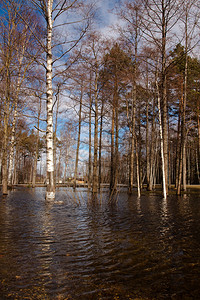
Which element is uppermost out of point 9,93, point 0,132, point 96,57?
point 96,57

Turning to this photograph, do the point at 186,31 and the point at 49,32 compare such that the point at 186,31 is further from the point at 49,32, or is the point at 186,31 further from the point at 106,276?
the point at 106,276

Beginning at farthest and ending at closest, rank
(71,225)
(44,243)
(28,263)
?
(71,225) < (44,243) < (28,263)

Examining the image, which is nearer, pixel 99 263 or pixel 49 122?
pixel 99 263

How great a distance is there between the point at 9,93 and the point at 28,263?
1213 cm

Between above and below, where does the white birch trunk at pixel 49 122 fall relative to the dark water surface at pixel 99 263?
above

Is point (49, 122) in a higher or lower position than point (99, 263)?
higher

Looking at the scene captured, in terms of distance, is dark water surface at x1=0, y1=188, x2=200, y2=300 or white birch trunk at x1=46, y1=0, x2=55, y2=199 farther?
white birch trunk at x1=46, y1=0, x2=55, y2=199

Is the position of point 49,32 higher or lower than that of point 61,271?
higher

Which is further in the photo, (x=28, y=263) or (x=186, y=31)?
(x=186, y=31)

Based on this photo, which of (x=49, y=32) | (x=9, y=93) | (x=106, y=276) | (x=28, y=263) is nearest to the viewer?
(x=106, y=276)

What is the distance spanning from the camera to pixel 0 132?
16.5 meters

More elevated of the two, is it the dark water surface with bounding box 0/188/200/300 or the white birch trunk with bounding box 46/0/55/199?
the white birch trunk with bounding box 46/0/55/199

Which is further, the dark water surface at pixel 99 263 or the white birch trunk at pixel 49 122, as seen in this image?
the white birch trunk at pixel 49 122

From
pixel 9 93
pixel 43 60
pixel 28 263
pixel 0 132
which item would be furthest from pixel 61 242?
pixel 0 132
